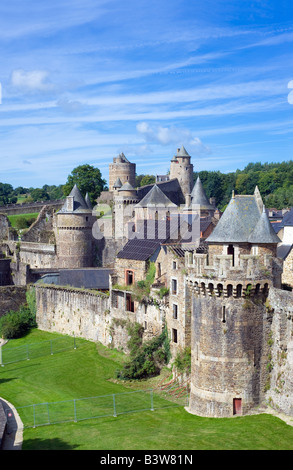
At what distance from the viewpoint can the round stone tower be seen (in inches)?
2346

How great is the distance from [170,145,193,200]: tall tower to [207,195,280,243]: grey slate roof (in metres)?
54.4

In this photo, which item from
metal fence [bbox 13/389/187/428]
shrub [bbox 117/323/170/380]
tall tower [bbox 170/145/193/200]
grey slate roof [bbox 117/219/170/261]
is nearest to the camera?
metal fence [bbox 13/389/187/428]

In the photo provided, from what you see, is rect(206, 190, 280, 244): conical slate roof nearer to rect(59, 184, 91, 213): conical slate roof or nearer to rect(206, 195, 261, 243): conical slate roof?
rect(206, 195, 261, 243): conical slate roof

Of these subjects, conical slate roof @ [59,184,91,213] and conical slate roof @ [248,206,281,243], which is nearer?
conical slate roof @ [248,206,281,243]

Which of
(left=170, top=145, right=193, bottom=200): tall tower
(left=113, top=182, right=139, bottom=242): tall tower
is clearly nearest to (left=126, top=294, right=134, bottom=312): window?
(left=113, top=182, right=139, bottom=242): tall tower

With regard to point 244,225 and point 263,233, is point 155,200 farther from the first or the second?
point 263,233

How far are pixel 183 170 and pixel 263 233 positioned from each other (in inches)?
2250

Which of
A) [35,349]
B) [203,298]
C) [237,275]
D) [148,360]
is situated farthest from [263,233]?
[35,349]

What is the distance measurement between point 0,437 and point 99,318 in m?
16.8

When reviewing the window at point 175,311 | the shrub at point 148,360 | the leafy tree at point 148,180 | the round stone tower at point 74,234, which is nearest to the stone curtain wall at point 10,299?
the round stone tower at point 74,234

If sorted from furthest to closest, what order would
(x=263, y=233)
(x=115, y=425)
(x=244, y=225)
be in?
(x=244, y=225), (x=115, y=425), (x=263, y=233)

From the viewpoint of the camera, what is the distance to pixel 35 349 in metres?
42.6

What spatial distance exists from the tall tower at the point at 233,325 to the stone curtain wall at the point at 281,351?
0.32m
